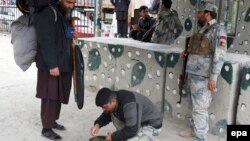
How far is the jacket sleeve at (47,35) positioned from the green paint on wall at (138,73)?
5.21 feet

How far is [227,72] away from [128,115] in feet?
4.91

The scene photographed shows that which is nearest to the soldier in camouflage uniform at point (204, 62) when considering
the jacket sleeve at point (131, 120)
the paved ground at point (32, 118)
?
the paved ground at point (32, 118)

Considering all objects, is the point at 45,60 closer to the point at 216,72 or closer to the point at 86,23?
the point at 216,72

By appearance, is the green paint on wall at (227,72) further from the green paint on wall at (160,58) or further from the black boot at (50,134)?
the black boot at (50,134)

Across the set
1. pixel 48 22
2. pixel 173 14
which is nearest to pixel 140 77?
pixel 173 14

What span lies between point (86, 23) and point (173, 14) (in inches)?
279

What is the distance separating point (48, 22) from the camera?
3869 mm

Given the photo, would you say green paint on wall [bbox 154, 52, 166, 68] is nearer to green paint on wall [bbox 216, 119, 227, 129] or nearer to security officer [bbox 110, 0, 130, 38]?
green paint on wall [bbox 216, 119, 227, 129]

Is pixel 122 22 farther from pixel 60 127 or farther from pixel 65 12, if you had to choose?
pixel 65 12

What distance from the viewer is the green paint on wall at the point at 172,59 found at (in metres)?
4.72

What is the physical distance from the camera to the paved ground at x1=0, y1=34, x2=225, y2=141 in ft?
14.4

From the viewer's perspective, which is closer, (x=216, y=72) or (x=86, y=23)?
(x=216, y=72)

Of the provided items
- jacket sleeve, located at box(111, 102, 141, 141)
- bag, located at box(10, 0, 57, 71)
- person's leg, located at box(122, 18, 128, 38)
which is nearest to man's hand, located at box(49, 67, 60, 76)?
bag, located at box(10, 0, 57, 71)

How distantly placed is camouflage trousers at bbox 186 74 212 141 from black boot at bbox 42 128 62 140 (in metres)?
1.54
